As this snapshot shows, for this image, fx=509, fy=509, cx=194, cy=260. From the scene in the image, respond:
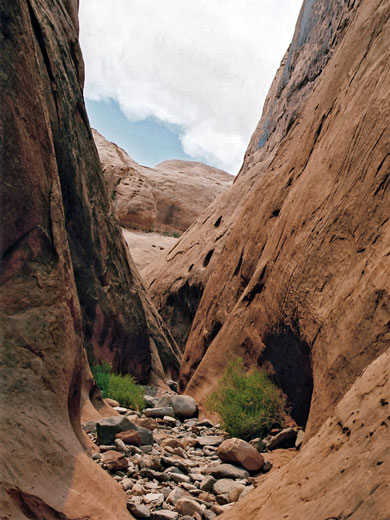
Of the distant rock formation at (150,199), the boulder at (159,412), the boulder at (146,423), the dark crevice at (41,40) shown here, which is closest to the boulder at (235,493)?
the boulder at (146,423)

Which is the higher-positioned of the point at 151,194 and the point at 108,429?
the point at 151,194

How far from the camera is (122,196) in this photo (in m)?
31.9

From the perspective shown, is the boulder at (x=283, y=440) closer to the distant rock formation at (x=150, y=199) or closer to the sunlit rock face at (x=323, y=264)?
the sunlit rock face at (x=323, y=264)

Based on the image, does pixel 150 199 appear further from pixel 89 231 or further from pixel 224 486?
pixel 224 486

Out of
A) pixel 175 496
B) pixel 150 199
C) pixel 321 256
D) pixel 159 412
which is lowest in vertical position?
pixel 175 496

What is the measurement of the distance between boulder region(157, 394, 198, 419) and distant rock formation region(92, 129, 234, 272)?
622 inches

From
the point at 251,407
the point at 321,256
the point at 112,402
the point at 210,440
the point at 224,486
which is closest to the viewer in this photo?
the point at 224,486

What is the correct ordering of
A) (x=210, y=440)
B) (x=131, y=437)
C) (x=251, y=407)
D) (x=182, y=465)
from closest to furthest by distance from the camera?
(x=182, y=465), (x=131, y=437), (x=210, y=440), (x=251, y=407)

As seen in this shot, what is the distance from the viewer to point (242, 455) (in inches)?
198

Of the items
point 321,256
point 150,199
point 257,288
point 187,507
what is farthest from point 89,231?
point 150,199

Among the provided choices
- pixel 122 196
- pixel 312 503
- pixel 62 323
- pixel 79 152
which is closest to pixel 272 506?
pixel 312 503

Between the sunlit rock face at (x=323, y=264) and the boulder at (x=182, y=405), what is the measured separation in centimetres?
55

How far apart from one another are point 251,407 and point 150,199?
89.1ft

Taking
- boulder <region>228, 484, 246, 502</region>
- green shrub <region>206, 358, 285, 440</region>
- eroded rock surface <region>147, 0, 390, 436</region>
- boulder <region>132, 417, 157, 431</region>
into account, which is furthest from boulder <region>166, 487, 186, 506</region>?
boulder <region>132, 417, 157, 431</region>
